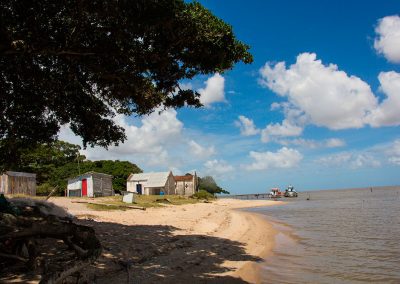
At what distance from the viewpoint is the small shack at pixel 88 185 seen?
4991 cm

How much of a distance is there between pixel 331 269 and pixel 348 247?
497cm

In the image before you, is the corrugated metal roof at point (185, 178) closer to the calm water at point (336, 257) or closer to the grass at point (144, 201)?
the grass at point (144, 201)

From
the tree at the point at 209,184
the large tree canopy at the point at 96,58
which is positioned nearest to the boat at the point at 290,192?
the tree at the point at 209,184

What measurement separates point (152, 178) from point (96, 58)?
219 feet

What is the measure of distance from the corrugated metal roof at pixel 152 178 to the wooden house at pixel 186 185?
748 centimetres

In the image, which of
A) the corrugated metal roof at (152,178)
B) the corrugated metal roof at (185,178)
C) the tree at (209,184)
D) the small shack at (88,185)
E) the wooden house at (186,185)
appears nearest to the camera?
the small shack at (88,185)

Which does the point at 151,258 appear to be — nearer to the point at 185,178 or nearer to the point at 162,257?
the point at 162,257

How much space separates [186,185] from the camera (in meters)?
82.4

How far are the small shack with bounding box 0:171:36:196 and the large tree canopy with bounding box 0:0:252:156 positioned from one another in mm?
26863

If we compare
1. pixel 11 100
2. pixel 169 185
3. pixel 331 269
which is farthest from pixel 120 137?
pixel 169 185

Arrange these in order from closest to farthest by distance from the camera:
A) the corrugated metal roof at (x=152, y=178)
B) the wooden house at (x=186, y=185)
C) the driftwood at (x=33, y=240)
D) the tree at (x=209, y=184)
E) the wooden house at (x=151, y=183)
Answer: the driftwood at (x=33, y=240) → the wooden house at (x=151, y=183) → the corrugated metal roof at (x=152, y=178) → the wooden house at (x=186, y=185) → the tree at (x=209, y=184)

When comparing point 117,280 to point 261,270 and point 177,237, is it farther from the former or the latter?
point 177,237

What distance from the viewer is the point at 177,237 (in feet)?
53.5

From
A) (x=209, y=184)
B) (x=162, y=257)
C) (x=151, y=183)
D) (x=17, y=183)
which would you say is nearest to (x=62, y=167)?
(x=151, y=183)
